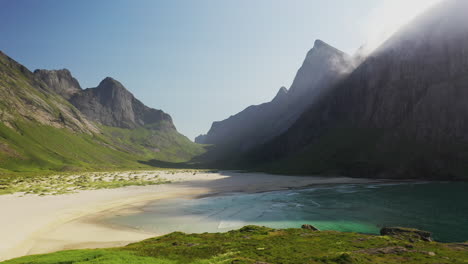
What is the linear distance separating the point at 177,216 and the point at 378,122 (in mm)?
161843

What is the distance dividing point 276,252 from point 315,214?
110ft

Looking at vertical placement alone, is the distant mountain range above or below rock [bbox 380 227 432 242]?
above

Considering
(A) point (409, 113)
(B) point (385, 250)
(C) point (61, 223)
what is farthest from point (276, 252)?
(A) point (409, 113)

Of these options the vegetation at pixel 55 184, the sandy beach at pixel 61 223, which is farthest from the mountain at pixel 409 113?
the sandy beach at pixel 61 223

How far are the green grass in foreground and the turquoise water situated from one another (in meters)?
14.7

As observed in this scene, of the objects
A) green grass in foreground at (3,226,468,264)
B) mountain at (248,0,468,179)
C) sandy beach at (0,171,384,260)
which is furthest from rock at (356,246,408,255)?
mountain at (248,0,468,179)

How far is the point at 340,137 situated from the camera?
178m

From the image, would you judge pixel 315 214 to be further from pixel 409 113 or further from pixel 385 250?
pixel 409 113

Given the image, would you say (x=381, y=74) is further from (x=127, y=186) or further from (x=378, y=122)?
(x=127, y=186)

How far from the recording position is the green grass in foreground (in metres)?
18.4

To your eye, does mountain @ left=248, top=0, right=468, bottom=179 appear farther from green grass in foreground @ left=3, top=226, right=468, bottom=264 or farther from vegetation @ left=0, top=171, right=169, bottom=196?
green grass in foreground @ left=3, top=226, right=468, bottom=264

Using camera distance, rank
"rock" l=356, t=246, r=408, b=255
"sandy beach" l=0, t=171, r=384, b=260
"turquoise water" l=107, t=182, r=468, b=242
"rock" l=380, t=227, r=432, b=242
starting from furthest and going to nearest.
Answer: "turquoise water" l=107, t=182, r=468, b=242 < "sandy beach" l=0, t=171, r=384, b=260 < "rock" l=380, t=227, r=432, b=242 < "rock" l=356, t=246, r=408, b=255

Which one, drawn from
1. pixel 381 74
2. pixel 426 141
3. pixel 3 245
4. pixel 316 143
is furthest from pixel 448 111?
pixel 3 245

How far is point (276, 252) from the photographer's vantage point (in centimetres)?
2112
